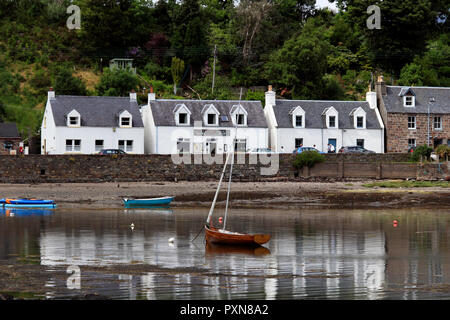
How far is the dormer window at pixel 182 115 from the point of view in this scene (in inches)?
2490

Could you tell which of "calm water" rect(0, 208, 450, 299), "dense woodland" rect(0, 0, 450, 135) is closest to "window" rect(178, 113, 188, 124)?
"dense woodland" rect(0, 0, 450, 135)

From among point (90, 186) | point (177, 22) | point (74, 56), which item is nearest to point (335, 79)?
point (177, 22)

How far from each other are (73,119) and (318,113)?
2140 cm

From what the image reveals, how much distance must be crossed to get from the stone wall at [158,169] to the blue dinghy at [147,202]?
11431 mm

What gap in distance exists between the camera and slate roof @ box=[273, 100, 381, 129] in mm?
65188

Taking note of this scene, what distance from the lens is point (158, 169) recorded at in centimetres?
5506

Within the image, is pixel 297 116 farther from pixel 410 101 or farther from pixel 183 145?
pixel 410 101

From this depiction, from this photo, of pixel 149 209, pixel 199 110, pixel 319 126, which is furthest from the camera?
pixel 319 126

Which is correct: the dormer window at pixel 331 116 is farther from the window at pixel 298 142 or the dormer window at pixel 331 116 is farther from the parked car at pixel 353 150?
the parked car at pixel 353 150

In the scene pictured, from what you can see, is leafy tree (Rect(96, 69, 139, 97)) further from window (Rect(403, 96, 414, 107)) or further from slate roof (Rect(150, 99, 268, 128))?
window (Rect(403, 96, 414, 107))

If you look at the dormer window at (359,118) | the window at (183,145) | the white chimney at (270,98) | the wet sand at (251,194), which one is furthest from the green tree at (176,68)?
the wet sand at (251,194)

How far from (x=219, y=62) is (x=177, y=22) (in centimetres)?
826

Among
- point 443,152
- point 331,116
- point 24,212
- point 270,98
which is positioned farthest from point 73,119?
point 443,152

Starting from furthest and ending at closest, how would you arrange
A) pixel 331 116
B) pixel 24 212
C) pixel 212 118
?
pixel 331 116
pixel 212 118
pixel 24 212
